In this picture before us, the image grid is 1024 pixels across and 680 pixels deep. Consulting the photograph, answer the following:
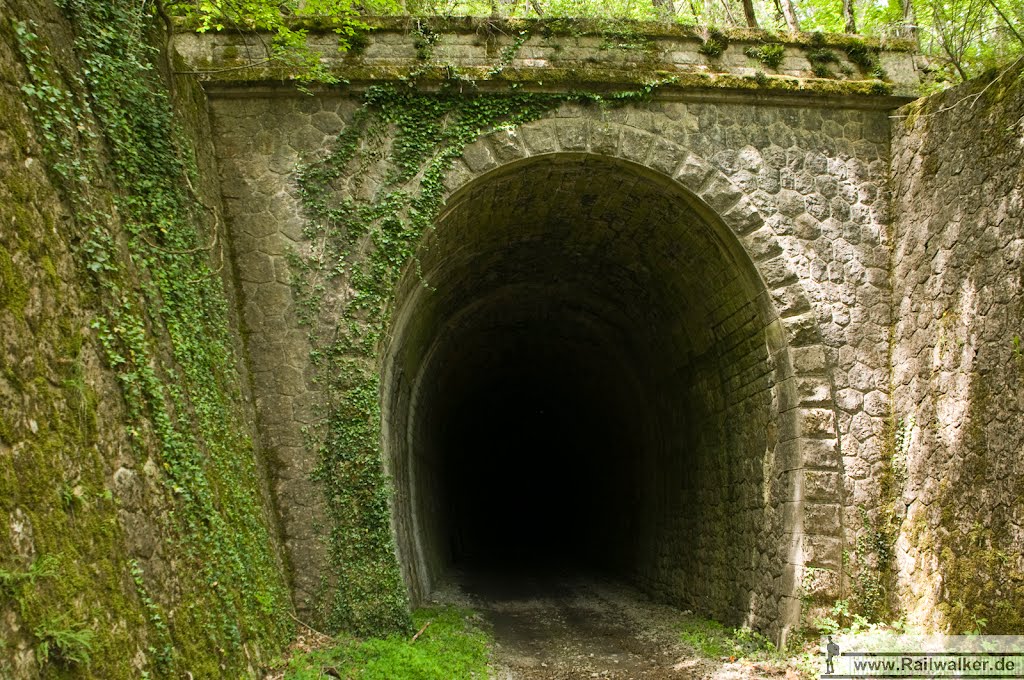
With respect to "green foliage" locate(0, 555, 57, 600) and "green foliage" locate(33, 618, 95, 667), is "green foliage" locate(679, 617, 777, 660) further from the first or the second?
"green foliage" locate(0, 555, 57, 600)

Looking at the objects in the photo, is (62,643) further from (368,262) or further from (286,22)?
(286,22)

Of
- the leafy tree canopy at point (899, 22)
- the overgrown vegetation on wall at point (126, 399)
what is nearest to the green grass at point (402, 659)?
the overgrown vegetation on wall at point (126, 399)

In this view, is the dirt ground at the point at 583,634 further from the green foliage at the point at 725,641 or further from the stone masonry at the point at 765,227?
the stone masonry at the point at 765,227

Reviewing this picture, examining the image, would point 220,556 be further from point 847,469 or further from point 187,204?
point 847,469

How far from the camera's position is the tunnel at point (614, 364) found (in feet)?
27.2

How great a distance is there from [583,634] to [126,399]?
640 centimetres

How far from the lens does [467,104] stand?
809 cm

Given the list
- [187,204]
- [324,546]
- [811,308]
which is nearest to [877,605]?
[811,308]

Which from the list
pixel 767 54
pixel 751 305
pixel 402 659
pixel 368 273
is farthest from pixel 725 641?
pixel 767 54

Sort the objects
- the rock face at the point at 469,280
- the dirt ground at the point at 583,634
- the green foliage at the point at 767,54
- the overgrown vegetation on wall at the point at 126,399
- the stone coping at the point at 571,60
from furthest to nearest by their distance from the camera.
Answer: the green foliage at the point at 767,54 < the stone coping at the point at 571,60 < the dirt ground at the point at 583,634 < the rock face at the point at 469,280 < the overgrown vegetation on wall at the point at 126,399

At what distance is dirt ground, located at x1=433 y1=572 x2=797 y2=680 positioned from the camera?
734 cm

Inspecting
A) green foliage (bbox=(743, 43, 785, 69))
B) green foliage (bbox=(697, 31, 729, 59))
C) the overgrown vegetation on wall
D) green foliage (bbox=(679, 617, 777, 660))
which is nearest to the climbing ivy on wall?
the overgrown vegetation on wall

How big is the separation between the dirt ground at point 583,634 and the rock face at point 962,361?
1.80m

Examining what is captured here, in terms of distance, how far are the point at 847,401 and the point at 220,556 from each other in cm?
624
